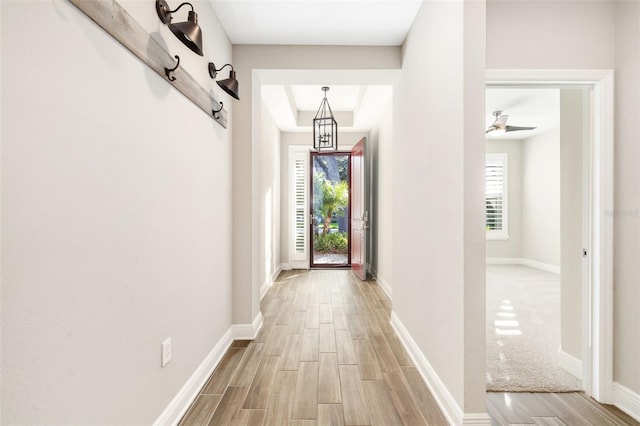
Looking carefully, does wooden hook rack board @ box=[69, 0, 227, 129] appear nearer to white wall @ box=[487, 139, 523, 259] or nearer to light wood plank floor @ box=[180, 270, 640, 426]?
light wood plank floor @ box=[180, 270, 640, 426]

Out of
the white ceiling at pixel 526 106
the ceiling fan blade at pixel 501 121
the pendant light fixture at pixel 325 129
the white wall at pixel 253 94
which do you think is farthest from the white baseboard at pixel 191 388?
the ceiling fan blade at pixel 501 121

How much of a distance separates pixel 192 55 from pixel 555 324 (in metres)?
4.20

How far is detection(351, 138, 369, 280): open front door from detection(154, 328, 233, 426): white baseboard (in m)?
3.13

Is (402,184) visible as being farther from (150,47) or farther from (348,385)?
(150,47)

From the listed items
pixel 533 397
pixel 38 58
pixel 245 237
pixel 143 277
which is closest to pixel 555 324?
pixel 533 397

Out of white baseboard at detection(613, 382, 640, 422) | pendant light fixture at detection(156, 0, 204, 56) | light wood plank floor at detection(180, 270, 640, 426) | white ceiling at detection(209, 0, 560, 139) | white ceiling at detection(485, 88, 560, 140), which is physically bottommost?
light wood plank floor at detection(180, 270, 640, 426)

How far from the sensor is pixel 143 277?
56.9 inches

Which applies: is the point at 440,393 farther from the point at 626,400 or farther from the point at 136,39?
the point at 136,39

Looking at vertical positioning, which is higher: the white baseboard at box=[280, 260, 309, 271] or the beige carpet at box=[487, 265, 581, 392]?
the white baseboard at box=[280, 260, 309, 271]

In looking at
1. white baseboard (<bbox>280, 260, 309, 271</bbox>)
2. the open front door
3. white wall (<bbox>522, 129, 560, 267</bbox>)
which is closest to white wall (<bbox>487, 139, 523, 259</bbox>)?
white wall (<bbox>522, 129, 560, 267</bbox>)


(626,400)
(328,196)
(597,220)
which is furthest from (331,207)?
(626,400)

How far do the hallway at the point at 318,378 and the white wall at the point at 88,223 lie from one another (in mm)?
414

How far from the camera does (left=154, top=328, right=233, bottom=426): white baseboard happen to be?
1.68 meters

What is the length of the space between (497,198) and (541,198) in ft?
2.85
